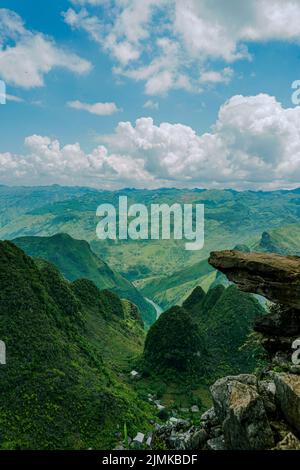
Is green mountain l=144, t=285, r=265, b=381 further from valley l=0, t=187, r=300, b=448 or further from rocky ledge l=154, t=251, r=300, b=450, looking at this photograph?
rocky ledge l=154, t=251, r=300, b=450

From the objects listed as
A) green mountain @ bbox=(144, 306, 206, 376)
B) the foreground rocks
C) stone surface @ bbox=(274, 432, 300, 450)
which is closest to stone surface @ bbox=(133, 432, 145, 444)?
the foreground rocks

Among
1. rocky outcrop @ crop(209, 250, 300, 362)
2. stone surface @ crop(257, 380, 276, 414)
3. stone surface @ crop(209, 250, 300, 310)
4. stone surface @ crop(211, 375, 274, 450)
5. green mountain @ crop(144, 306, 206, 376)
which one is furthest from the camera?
green mountain @ crop(144, 306, 206, 376)

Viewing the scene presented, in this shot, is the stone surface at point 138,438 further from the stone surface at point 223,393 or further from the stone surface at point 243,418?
the stone surface at point 243,418

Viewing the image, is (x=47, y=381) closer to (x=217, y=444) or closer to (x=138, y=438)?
(x=138, y=438)

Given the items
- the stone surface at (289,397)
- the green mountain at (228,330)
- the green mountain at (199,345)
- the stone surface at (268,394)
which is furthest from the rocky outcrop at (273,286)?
the green mountain at (228,330)

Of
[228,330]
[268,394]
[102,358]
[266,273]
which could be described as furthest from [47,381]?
[228,330]
